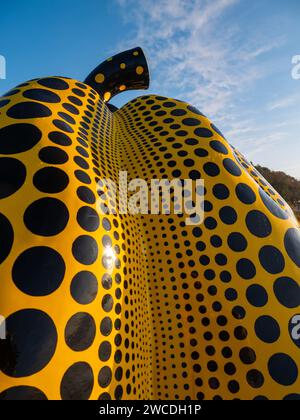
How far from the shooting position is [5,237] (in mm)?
1570

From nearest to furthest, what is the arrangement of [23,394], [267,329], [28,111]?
[23,394], [267,329], [28,111]

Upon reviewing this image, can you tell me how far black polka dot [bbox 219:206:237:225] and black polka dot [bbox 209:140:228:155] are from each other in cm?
69

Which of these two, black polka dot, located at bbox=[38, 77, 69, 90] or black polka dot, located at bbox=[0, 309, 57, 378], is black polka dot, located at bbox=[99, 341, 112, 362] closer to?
black polka dot, located at bbox=[0, 309, 57, 378]

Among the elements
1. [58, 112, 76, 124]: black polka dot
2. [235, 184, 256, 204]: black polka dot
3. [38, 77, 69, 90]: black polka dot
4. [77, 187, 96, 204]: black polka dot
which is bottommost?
[77, 187, 96, 204]: black polka dot

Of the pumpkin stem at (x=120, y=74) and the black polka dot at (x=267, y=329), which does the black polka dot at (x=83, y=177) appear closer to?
the black polka dot at (x=267, y=329)

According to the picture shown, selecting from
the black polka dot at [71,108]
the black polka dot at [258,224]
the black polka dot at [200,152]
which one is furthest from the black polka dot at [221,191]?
the black polka dot at [71,108]

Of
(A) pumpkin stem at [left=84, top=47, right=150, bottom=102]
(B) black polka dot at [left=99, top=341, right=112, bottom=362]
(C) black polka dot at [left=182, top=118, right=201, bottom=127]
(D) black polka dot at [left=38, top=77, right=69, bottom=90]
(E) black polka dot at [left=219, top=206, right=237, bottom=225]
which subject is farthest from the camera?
(A) pumpkin stem at [left=84, top=47, right=150, bottom=102]

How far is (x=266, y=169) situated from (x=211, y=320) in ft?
125

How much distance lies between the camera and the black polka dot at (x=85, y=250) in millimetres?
1722

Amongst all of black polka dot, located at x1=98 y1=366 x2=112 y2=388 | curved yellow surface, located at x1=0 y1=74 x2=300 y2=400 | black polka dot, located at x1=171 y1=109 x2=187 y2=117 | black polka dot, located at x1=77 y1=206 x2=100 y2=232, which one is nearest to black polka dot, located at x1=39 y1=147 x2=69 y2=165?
curved yellow surface, located at x1=0 y1=74 x2=300 y2=400

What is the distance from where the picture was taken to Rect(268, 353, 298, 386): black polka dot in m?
1.82

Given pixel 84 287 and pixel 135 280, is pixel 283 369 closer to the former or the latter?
pixel 135 280

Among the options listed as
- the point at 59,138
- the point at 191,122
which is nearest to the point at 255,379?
the point at 59,138

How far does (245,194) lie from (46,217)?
65.3 inches
